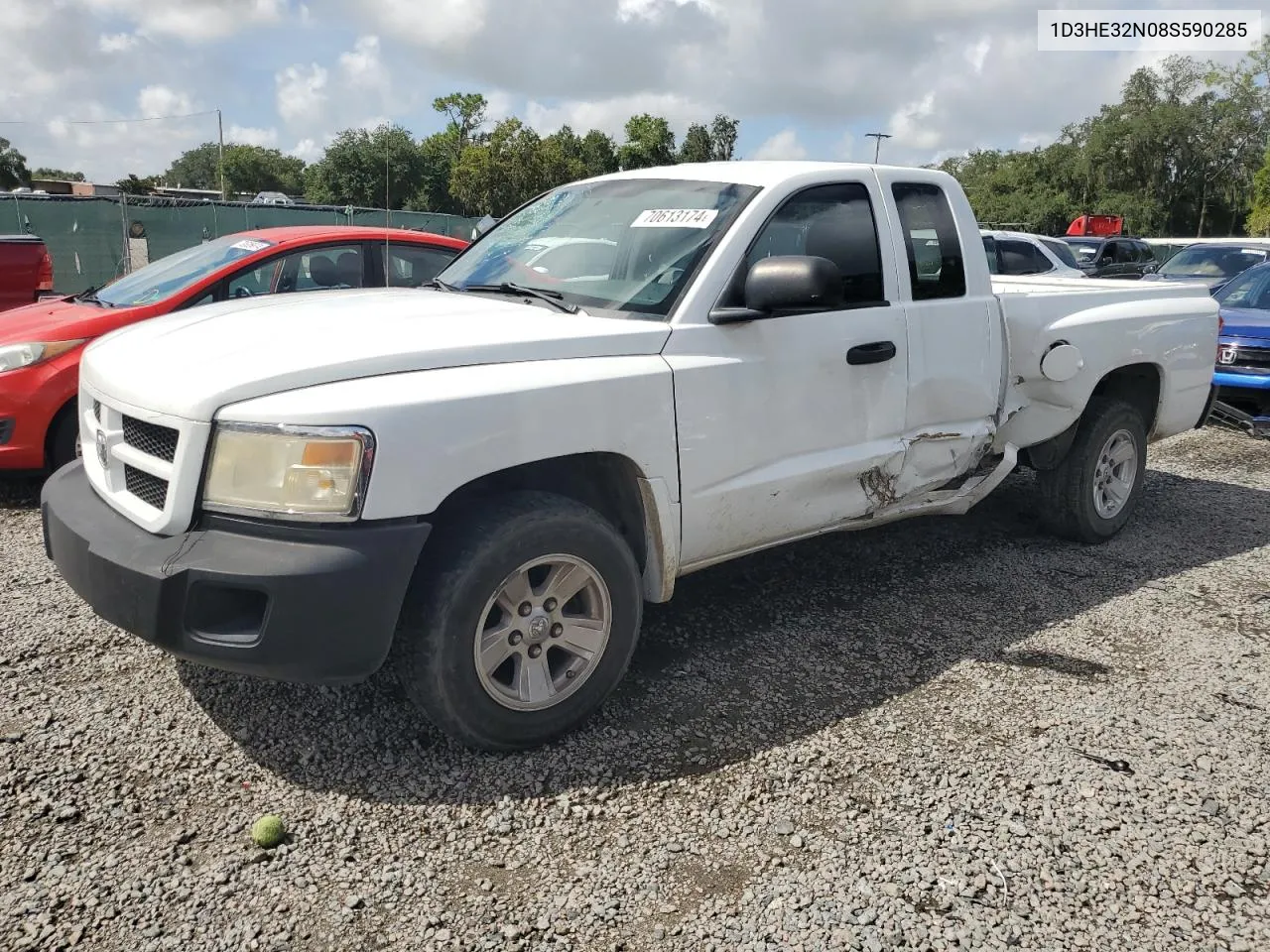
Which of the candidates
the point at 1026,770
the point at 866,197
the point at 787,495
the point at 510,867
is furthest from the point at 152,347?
the point at 1026,770

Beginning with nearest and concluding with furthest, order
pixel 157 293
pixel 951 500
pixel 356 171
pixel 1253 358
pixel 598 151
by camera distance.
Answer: pixel 951 500, pixel 157 293, pixel 1253 358, pixel 356 171, pixel 598 151

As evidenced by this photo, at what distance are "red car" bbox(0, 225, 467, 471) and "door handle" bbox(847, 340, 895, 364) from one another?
2844 mm

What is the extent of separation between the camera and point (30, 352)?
5.42 meters

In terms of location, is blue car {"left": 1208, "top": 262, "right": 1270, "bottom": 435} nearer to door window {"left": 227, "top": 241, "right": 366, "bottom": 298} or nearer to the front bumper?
door window {"left": 227, "top": 241, "right": 366, "bottom": 298}

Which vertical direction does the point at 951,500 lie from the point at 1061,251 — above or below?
below

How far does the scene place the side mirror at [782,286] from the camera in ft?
10.9

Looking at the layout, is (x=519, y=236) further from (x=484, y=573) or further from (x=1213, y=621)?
(x=1213, y=621)

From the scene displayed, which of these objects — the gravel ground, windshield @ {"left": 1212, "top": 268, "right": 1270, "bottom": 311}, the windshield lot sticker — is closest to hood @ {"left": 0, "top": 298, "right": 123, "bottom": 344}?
the gravel ground

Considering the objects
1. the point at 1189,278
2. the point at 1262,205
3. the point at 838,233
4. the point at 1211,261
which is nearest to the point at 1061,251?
the point at 1189,278

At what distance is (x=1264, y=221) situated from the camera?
53.4 m

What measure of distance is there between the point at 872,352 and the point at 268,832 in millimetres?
2702

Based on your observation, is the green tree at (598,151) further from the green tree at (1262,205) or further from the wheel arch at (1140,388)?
the wheel arch at (1140,388)

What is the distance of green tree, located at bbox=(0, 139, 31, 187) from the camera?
8006cm

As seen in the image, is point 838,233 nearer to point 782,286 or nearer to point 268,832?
point 782,286
